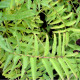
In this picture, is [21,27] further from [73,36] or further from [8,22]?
[73,36]

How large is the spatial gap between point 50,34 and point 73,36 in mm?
213

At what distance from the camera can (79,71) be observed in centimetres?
100

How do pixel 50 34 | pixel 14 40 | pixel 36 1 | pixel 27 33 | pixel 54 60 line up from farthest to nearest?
pixel 50 34 → pixel 27 33 → pixel 14 40 → pixel 36 1 → pixel 54 60

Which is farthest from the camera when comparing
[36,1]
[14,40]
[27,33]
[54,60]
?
[27,33]

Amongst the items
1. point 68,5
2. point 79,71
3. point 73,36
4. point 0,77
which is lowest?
point 0,77

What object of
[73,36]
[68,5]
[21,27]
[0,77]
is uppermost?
[68,5]

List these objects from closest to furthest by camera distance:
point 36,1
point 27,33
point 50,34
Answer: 1. point 36,1
2. point 27,33
3. point 50,34

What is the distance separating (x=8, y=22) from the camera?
1044 mm

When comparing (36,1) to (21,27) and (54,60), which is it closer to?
(21,27)

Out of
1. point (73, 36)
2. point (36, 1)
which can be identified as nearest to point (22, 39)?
point (36, 1)

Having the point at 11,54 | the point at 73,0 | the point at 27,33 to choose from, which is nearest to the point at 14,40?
the point at 27,33

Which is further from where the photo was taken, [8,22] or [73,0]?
[73,0]

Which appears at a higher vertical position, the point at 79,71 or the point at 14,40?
the point at 14,40

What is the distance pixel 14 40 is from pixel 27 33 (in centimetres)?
18
